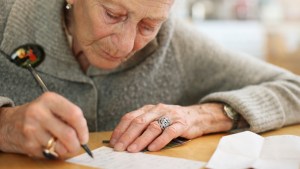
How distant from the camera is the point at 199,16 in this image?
414cm

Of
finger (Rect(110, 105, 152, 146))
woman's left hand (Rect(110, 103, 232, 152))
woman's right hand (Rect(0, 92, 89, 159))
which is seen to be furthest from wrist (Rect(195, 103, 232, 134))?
woman's right hand (Rect(0, 92, 89, 159))


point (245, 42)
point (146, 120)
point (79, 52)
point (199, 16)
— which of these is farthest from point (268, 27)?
point (146, 120)

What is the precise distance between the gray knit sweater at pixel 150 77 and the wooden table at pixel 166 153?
12cm

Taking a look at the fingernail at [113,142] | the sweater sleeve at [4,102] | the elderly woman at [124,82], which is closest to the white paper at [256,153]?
the elderly woman at [124,82]

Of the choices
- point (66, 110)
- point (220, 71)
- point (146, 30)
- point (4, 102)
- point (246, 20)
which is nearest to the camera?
point (66, 110)

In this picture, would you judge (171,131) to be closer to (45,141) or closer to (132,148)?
(132,148)

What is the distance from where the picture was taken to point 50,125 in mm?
864

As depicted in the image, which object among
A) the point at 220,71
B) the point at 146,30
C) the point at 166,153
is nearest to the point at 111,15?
the point at 146,30

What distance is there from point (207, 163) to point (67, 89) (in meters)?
0.64

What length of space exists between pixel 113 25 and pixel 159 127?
0.98 feet

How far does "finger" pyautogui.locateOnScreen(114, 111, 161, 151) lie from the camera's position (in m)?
1.07

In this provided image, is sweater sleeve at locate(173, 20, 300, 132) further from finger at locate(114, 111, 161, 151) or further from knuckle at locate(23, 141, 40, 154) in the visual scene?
knuckle at locate(23, 141, 40, 154)

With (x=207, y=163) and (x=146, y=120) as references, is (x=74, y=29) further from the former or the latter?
(x=207, y=163)

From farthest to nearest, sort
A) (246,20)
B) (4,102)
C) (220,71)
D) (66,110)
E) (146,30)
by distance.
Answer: (246,20) → (220,71) → (146,30) → (4,102) → (66,110)
